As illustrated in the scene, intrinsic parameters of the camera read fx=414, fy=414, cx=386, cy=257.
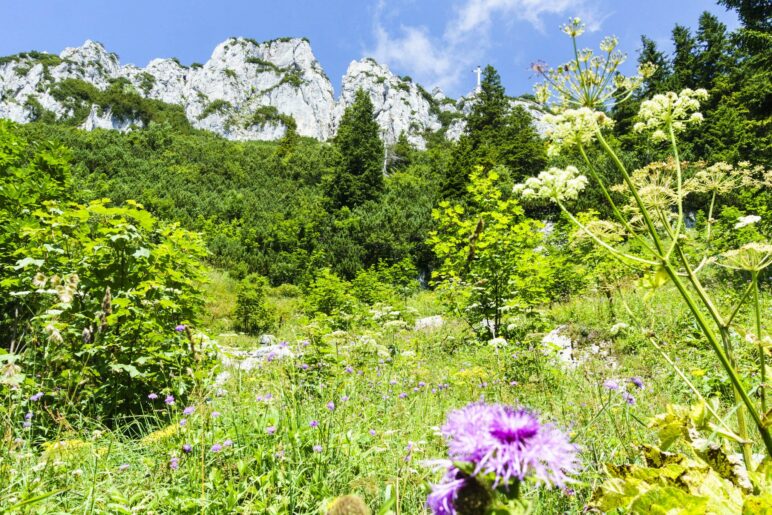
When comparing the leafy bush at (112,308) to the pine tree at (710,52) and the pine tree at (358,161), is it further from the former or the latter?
the pine tree at (710,52)

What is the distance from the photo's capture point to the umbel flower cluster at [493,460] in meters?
0.55

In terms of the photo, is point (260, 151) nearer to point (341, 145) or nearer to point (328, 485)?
point (341, 145)

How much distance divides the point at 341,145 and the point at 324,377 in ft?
75.1

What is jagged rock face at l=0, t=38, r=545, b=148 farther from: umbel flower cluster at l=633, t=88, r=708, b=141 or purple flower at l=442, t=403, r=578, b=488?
purple flower at l=442, t=403, r=578, b=488

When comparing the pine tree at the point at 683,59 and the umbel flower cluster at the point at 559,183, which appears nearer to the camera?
the umbel flower cluster at the point at 559,183

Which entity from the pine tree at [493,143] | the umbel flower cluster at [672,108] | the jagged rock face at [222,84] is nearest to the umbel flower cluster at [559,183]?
the umbel flower cluster at [672,108]

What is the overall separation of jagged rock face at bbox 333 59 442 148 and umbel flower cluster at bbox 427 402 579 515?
215ft

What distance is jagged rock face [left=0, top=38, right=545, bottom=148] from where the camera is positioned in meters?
57.0

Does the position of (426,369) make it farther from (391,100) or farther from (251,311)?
(391,100)

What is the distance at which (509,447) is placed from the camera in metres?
0.60

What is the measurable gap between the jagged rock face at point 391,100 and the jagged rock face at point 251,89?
168mm

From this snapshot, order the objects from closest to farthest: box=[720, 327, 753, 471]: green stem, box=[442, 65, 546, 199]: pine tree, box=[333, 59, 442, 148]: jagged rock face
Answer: box=[720, 327, 753, 471]: green stem, box=[442, 65, 546, 199]: pine tree, box=[333, 59, 442, 148]: jagged rock face

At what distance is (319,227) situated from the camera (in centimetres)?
1992

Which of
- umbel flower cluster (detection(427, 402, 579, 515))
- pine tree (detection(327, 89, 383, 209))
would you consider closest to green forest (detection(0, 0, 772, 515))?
umbel flower cluster (detection(427, 402, 579, 515))
